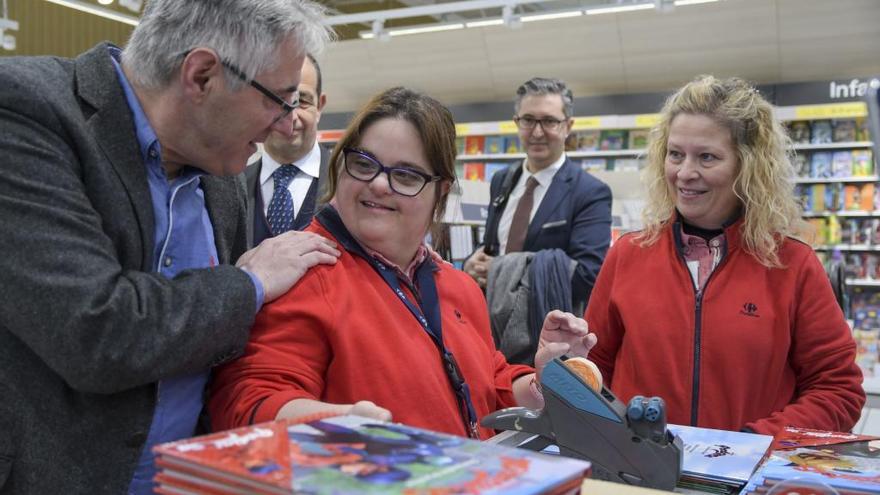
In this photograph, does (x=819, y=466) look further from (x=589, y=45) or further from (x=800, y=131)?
(x=589, y=45)

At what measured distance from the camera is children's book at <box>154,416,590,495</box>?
69 centimetres

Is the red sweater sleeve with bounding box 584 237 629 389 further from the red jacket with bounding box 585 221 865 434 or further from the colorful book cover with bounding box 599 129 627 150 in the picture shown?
the colorful book cover with bounding box 599 129 627 150

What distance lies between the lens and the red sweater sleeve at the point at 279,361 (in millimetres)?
1272

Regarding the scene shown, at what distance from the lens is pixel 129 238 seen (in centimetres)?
121

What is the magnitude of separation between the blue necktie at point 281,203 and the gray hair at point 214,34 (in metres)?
1.29

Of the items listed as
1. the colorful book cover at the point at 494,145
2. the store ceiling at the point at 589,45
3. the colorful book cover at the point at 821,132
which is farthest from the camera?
the colorful book cover at the point at 494,145

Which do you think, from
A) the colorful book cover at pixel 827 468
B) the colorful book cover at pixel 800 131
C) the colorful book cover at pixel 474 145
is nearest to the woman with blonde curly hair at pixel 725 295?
the colorful book cover at pixel 827 468

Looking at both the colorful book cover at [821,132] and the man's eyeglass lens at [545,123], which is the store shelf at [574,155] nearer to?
the colorful book cover at [821,132]

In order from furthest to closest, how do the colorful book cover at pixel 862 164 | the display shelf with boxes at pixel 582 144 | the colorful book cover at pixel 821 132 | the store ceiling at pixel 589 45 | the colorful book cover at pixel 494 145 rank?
the colorful book cover at pixel 494 145
the display shelf with boxes at pixel 582 144
the colorful book cover at pixel 821 132
the store ceiling at pixel 589 45
the colorful book cover at pixel 862 164

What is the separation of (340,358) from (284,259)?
0.66 ft

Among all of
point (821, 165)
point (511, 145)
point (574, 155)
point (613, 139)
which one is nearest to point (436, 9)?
point (511, 145)

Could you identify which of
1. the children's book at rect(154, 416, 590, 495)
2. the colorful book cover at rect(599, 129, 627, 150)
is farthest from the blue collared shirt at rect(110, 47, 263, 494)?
the colorful book cover at rect(599, 129, 627, 150)

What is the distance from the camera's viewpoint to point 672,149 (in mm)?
2229

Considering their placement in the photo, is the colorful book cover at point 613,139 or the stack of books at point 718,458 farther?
the colorful book cover at point 613,139
